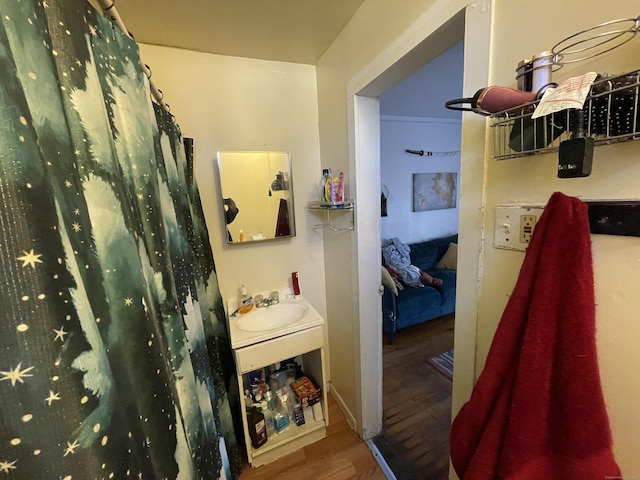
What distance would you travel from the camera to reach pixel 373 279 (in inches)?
→ 57.9

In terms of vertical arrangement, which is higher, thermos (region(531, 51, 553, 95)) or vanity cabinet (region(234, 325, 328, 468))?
thermos (region(531, 51, 553, 95))

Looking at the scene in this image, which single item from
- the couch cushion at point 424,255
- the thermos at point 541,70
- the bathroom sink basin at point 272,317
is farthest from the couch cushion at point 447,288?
the thermos at point 541,70

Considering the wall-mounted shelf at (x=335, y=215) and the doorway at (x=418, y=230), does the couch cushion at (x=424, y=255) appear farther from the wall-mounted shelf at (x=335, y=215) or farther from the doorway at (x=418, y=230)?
the wall-mounted shelf at (x=335, y=215)

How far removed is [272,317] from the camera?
170 centimetres

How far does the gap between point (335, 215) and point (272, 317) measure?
79 cm

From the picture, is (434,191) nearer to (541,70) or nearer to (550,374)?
(541,70)

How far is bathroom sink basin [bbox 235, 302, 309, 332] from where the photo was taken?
5.28 feet

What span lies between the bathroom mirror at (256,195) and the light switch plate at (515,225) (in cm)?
127

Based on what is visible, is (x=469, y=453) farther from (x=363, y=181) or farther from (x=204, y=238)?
(x=204, y=238)

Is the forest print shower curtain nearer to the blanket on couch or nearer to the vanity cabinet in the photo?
the vanity cabinet

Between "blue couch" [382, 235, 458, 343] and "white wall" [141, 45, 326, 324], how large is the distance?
973 millimetres

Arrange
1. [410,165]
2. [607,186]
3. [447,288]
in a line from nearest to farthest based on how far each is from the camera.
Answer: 1. [607,186]
2. [447,288]
3. [410,165]

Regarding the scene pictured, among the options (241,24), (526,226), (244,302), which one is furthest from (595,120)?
(244,302)

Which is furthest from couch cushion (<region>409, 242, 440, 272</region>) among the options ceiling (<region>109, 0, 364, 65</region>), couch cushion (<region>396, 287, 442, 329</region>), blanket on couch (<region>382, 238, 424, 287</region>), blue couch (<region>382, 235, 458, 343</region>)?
ceiling (<region>109, 0, 364, 65</region>)
